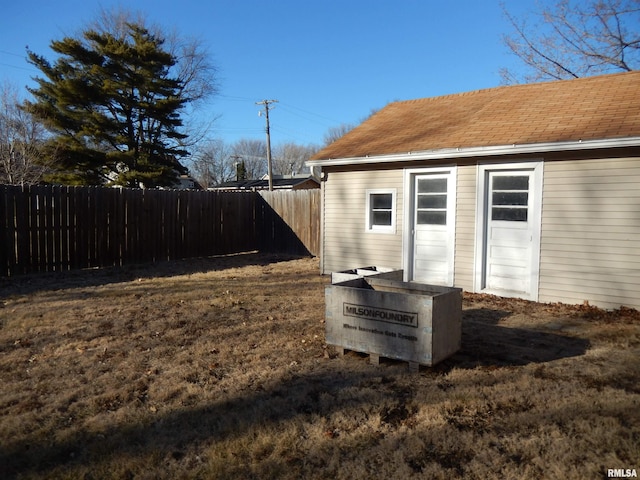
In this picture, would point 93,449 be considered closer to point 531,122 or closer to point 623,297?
point 623,297

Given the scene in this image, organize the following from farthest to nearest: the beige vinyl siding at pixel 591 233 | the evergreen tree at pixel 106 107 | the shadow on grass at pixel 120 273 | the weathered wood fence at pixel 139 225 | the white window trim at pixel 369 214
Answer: the evergreen tree at pixel 106 107 < the weathered wood fence at pixel 139 225 < the white window trim at pixel 369 214 < the shadow on grass at pixel 120 273 < the beige vinyl siding at pixel 591 233

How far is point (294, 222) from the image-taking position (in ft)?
49.1

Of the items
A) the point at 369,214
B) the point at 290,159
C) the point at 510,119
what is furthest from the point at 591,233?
the point at 290,159

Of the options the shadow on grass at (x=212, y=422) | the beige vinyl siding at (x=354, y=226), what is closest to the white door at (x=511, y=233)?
the beige vinyl siding at (x=354, y=226)

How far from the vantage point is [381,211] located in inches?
390

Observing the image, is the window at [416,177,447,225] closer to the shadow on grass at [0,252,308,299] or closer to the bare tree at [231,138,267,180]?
the shadow on grass at [0,252,308,299]

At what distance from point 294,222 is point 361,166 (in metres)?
5.32

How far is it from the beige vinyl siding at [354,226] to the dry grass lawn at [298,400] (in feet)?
10.2

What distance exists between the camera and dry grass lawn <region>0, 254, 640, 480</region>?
3.04 metres

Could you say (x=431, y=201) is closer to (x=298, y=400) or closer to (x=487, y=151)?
(x=487, y=151)

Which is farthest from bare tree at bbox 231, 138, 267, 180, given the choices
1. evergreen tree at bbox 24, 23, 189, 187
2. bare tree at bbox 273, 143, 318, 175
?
evergreen tree at bbox 24, 23, 189, 187

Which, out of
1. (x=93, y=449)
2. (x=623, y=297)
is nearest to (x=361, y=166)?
(x=623, y=297)

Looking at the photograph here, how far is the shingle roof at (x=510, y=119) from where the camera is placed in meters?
7.48

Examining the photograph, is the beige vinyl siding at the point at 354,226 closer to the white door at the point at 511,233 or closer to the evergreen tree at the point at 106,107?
the white door at the point at 511,233
